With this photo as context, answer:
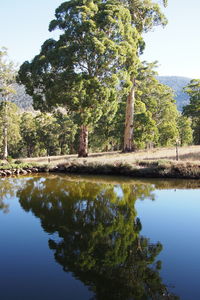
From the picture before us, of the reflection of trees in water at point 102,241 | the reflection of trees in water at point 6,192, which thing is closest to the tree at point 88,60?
the reflection of trees in water at point 6,192

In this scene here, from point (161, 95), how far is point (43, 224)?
3277 centimetres

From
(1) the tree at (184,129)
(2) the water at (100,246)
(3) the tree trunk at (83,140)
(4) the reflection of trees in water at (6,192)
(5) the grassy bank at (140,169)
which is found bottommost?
(2) the water at (100,246)

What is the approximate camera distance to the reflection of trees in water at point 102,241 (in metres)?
5.40

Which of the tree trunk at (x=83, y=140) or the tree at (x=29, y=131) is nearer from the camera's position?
the tree trunk at (x=83, y=140)

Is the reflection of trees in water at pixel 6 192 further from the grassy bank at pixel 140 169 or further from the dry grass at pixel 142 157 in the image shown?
the dry grass at pixel 142 157

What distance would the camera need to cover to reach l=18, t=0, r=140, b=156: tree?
23797mm

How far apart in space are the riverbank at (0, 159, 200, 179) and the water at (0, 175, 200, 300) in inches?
190

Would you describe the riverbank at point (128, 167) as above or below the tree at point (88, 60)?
below

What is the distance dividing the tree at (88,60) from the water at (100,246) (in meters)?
12.5

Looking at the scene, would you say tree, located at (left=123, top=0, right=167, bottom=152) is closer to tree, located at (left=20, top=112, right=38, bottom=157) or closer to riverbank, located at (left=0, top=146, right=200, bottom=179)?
riverbank, located at (left=0, top=146, right=200, bottom=179)

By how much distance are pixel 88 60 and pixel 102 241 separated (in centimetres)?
1959

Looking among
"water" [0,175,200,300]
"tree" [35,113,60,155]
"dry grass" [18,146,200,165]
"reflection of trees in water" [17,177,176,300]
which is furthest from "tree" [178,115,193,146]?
"water" [0,175,200,300]

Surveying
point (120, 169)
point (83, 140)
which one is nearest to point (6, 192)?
point (120, 169)

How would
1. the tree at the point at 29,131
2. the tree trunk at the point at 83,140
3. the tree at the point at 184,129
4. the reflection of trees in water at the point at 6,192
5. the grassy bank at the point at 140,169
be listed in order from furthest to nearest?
1. the tree at the point at 29,131
2. the tree at the point at 184,129
3. the tree trunk at the point at 83,140
4. the grassy bank at the point at 140,169
5. the reflection of trees in water at the point at 6,192
